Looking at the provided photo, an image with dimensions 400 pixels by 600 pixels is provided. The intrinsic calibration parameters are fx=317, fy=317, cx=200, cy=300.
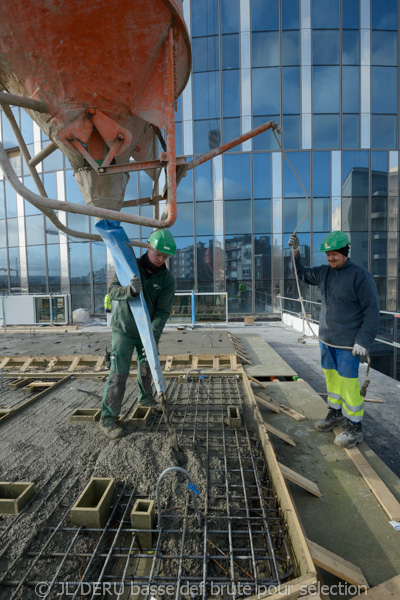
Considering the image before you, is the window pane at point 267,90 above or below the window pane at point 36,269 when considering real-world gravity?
above

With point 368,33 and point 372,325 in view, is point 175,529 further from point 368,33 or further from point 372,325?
point 368,33

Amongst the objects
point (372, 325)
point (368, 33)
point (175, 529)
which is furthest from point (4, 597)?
point (368, 33)

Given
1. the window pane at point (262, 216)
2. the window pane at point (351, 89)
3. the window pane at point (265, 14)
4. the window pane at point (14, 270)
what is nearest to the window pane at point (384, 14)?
the window pane at point (351, 89)

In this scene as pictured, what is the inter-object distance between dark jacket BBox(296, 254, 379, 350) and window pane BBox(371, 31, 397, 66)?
1436 cm

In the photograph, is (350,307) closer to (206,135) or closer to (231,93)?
(206,135)

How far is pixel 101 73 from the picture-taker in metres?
3.02

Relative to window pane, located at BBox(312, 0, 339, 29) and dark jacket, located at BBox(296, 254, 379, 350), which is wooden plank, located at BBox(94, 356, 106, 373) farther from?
window pane, located at BBox(312, 0, 339, 29)

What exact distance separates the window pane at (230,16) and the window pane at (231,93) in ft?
5.49

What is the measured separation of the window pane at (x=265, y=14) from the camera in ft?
41.4

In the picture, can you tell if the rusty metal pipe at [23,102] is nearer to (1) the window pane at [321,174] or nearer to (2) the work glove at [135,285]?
(2) the work glove at [135,285]

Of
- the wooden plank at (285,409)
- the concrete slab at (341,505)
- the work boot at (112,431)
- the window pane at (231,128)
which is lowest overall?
the concrete slab at (341,505)

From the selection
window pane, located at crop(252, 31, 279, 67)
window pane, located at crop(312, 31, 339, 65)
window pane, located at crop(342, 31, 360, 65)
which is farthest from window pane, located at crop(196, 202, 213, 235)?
window pane, located at crop(342, 31, 360, 65)

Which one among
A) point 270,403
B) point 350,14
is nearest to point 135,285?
point 270,403

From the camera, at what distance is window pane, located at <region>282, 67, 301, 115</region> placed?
12703mm
